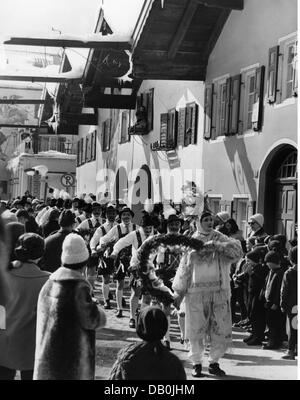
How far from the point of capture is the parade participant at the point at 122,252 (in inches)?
404

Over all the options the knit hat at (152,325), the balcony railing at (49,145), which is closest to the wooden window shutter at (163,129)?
the knit hat at (152,325)

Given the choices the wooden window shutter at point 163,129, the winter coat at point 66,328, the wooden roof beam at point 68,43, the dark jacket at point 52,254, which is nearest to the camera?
the winter coat at point 66,328

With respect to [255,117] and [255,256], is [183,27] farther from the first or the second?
[255,256]

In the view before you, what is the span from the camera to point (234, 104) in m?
14.2

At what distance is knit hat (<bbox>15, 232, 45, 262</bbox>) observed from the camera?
5.22 m

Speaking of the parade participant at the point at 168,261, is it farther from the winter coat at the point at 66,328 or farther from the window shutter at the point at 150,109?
the window shutter at the point at 150,109

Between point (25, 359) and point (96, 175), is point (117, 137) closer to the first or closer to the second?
point (96, 175)

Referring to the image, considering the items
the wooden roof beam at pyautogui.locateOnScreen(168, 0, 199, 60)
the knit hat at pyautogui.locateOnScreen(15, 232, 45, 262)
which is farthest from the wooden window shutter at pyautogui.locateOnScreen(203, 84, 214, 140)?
the knit hat at pyautogui.locateOnScreen(15, 232, 45, 262)

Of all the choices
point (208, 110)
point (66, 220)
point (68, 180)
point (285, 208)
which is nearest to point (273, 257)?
point (66, 220)

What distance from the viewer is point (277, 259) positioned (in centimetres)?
793

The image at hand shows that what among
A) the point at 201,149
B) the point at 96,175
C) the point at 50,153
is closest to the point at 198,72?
the point at 201,149

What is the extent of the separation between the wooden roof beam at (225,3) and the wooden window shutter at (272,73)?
156 cm

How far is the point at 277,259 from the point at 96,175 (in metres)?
18.9

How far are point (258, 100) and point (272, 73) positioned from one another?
64 cm
